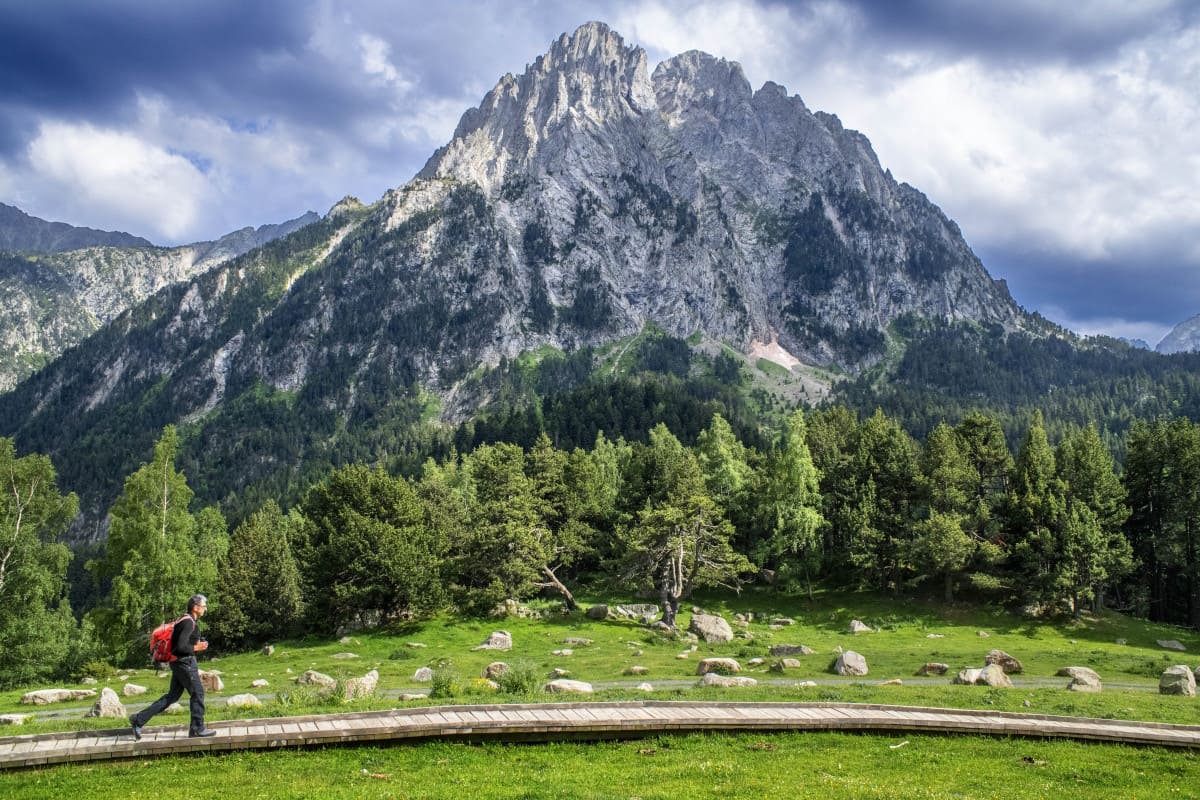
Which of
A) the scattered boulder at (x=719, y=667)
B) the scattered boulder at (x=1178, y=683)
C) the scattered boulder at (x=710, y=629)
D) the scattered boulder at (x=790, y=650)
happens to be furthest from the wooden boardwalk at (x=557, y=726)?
the scattered boulder at (x=710, y=629)

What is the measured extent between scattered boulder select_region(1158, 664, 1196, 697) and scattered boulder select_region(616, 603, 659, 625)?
35807mm

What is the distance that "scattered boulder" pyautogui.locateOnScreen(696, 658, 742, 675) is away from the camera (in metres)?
37.5

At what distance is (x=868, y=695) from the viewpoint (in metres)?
27.2

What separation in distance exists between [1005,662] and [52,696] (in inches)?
2005

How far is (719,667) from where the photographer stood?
3803cm

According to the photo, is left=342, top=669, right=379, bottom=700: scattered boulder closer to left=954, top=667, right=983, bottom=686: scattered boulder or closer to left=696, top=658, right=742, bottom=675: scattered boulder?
left=696, top=658, right=742, bottom=675: scattered boulder

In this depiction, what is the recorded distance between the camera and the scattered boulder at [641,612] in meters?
61.6

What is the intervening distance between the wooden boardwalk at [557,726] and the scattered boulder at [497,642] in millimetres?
28830

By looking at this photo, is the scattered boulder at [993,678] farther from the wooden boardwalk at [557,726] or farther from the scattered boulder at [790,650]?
the wooden boardwalk at [557,726]

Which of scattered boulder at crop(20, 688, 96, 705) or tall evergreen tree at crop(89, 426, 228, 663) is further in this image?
tall evergreen tree at crop(89, 426, 228, 663)

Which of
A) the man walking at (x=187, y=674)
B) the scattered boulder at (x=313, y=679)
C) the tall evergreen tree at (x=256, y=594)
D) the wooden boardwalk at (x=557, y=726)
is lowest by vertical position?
the tall evergreen tree at (x=256, y=594)

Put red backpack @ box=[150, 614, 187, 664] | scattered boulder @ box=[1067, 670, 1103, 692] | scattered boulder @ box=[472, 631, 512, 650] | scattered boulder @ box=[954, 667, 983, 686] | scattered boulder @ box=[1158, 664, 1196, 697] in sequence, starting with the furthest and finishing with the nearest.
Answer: scattered boulder @ box=[472, 631, 512, 650] < scattered boulder @ box=[954, 667, 983, 686] < scattered boulder @ box=[1067, 670, 1103, 692] < scattered boulder @ box=[1158, 664, 1196, 697] < red backpack @ box=[150, 614, 187, 664]

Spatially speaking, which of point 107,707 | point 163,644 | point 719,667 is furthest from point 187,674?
point 719,667

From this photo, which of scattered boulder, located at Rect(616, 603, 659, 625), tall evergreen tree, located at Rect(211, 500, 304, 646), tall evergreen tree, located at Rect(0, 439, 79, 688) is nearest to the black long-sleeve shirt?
tall evergreen tree, located at Rect(0, 439, 79, 688)
